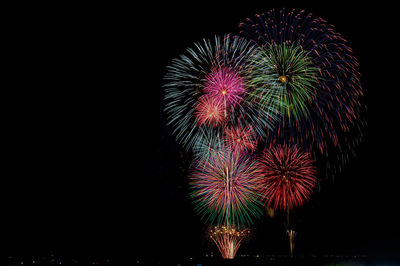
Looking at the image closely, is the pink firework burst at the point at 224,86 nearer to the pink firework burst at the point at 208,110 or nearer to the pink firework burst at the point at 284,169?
the pink firework burst at the point at 208,110

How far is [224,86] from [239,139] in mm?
4779

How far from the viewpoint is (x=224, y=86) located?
20453 mm

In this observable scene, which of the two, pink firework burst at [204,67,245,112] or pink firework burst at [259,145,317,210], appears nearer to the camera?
pink firework burst at [204,67,245,112]

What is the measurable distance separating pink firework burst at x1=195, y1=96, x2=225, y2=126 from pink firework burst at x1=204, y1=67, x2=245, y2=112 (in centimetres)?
38

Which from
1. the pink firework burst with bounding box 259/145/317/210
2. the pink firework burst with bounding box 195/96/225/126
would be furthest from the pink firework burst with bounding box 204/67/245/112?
the pink firework burst with bounding box 259/145/317/210

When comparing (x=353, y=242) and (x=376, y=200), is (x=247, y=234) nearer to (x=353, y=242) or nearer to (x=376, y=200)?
(x=353, y=242)

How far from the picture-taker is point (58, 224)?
49.8 meters

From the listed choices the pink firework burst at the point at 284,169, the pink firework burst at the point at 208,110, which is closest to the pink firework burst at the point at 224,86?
the pink firework burst at the point at 208,110

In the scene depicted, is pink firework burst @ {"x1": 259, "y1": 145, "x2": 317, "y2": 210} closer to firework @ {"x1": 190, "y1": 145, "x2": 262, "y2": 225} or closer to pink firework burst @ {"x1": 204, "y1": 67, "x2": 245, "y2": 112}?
firework @ {"x1": 190, "y1": 145, "x2": 262, "y2": 225}

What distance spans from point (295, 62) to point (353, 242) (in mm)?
42033

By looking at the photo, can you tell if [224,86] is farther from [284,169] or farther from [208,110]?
[284,169]

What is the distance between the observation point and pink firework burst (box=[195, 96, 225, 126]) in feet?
68.8

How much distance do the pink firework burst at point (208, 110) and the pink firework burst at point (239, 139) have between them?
140 cm

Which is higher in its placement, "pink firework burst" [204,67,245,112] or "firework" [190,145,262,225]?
"pink firework burst" [204,67,245,112]
